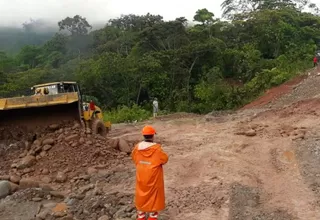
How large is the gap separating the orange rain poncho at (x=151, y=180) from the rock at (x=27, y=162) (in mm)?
3773

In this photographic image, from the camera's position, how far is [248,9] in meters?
41.6

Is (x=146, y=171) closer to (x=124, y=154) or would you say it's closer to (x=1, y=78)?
(x=124, y=154)

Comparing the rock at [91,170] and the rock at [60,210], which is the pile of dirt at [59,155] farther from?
the rock at [60,210]

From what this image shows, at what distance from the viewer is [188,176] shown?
7.64 metres

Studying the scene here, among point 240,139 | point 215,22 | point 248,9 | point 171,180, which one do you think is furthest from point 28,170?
point 248,9

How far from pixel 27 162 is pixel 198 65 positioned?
1969cm

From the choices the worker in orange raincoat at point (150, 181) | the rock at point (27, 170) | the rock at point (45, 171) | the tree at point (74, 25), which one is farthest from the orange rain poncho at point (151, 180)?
the tree at point (74, 25)

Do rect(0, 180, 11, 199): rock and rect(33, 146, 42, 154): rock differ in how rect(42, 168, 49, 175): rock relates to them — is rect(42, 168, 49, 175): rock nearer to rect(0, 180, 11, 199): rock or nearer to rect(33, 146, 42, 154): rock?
rect(33, 146, 42, 154): rock

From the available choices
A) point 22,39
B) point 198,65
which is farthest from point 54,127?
point 22,39

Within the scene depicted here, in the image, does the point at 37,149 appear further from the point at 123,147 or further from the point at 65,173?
the point at 123,147

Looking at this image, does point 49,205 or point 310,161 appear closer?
point 49,205

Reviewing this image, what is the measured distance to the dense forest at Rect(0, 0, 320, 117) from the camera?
23781 millimetres

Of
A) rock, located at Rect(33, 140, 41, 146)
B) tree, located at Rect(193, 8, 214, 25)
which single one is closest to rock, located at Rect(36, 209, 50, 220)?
rock, located at Rect(33, 140, 41, 146)

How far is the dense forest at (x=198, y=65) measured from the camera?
78.0 ft
